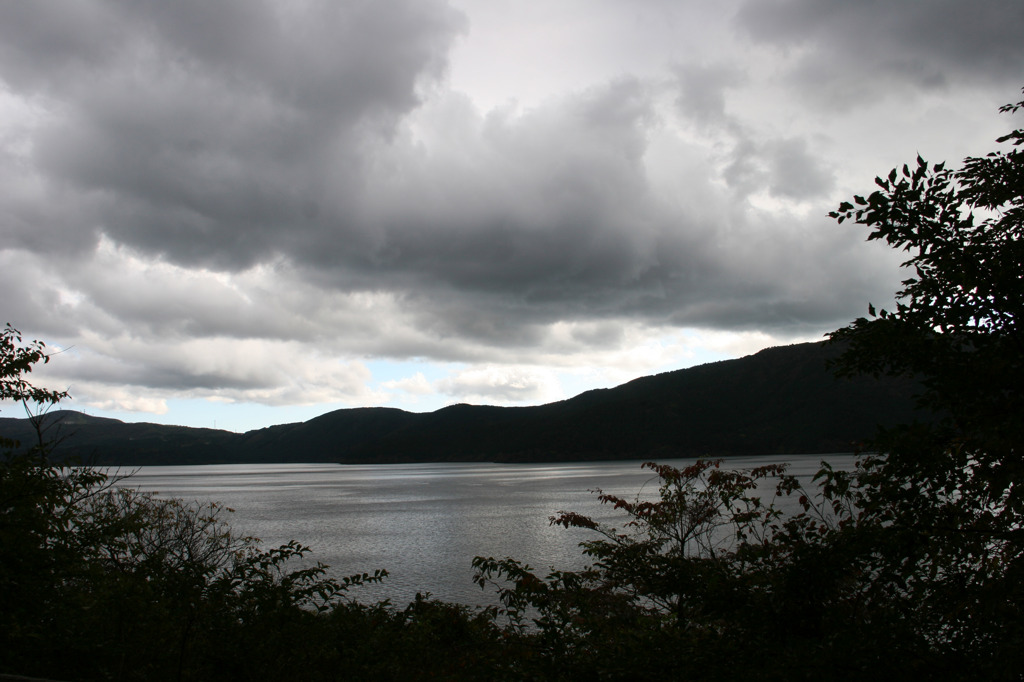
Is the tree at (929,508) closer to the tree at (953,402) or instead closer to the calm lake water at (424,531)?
the tree at (953,402)

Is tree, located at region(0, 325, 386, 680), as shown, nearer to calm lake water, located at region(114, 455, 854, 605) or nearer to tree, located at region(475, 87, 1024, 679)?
tree, located at region(475, 87, 1024, 679)

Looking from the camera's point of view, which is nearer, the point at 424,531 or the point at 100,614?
the point at 100,614

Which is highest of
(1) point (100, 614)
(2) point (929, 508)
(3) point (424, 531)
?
(2) point (929, 508)

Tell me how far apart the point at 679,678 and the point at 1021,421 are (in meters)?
3.66

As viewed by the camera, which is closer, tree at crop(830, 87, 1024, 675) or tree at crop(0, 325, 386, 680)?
tree at crop(830, 87, 1024, 675)

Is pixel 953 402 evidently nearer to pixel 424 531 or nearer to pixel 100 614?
pixel 100 614

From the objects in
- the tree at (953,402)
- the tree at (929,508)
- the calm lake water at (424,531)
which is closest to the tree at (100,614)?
the tree at (929,508)

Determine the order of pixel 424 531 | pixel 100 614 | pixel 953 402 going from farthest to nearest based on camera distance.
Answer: pixel 424 531, pixel 100 614, pixel 953 402

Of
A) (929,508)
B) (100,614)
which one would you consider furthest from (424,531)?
(929,508)

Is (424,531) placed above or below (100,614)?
below

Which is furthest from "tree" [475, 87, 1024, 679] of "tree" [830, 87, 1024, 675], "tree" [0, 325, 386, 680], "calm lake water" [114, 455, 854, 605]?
"calm lake water" [114, 455, 854, 605]

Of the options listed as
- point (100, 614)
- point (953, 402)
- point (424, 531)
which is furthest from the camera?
point (424, 531)

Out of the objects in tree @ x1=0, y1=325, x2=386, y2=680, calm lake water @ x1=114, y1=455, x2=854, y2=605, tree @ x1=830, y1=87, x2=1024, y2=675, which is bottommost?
calm lake water @ x1=114, y1=455, x2=854, y2=605

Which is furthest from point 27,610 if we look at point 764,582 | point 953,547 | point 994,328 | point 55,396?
point 994,328
